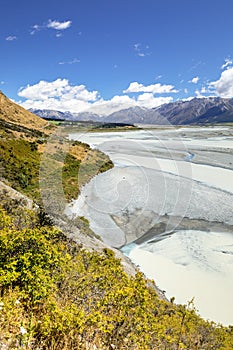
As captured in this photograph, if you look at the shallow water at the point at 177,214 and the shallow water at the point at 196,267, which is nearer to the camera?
the shallow water at the point at 196,267

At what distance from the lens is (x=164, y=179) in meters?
32.9

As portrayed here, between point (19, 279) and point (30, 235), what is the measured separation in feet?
3.25

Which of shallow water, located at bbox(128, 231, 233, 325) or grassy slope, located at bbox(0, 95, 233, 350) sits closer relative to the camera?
grassy slope, located at bbox(0, 95, 233, 350)

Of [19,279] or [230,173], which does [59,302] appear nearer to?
[19,279]

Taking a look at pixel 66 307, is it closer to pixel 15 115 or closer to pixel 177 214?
pixel 177 214

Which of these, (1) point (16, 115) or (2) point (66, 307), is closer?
(2) point (66, 307)

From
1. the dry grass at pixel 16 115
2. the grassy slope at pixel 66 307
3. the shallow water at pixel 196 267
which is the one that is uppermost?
the dry grass at pixel 16 115

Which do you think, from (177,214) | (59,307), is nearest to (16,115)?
(177,214)

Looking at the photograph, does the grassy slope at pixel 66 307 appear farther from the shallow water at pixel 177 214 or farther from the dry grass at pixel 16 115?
the dry grass at pixel 16 115

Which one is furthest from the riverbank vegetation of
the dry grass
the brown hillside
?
the brown hillside

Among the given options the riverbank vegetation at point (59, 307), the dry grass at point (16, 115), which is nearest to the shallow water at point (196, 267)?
the riverbank vegetation at point (59, 307)

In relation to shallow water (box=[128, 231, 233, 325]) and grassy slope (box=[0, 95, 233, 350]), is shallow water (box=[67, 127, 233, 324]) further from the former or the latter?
grassy slope (box=[0, 95, 233, 350])

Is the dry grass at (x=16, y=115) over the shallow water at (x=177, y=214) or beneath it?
over

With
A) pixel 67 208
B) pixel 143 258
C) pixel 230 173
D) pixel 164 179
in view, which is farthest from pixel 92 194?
pixel 230 173
